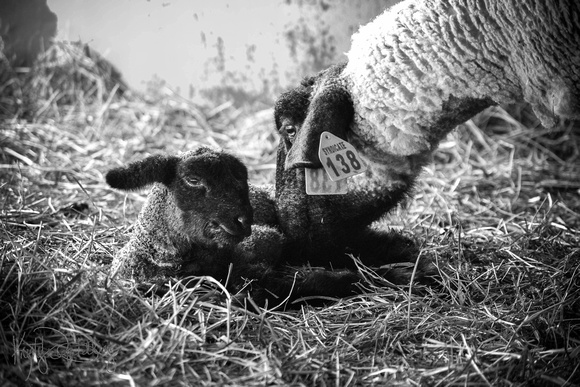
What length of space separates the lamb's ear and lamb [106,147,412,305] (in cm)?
32

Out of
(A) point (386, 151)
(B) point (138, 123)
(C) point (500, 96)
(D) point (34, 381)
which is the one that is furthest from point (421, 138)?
(B) point (138, 123)

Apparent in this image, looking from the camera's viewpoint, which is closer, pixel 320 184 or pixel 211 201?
pixel 211 201

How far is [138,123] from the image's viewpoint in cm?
618

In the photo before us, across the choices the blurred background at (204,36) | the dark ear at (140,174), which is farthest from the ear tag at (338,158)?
the blurred background at (204,36)

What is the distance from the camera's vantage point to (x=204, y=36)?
5.19m

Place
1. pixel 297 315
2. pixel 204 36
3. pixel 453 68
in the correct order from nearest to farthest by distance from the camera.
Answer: pixel 297 315, pixel 453 68, pixel 204 36

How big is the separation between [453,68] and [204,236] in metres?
1.54

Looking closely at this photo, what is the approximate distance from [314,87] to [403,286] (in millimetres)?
1239

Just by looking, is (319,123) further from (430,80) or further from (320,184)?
(430,80)

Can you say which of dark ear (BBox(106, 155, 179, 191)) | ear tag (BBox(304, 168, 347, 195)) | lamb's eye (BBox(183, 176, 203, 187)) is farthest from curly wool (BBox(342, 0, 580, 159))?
dark ear (BBox(106, 155, 179, 191))

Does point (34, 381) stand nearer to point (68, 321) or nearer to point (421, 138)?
point (68, 321)

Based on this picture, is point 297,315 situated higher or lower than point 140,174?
lower

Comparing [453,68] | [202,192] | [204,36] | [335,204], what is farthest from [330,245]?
[204,36]

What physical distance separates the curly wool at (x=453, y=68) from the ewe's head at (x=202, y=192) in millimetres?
828
